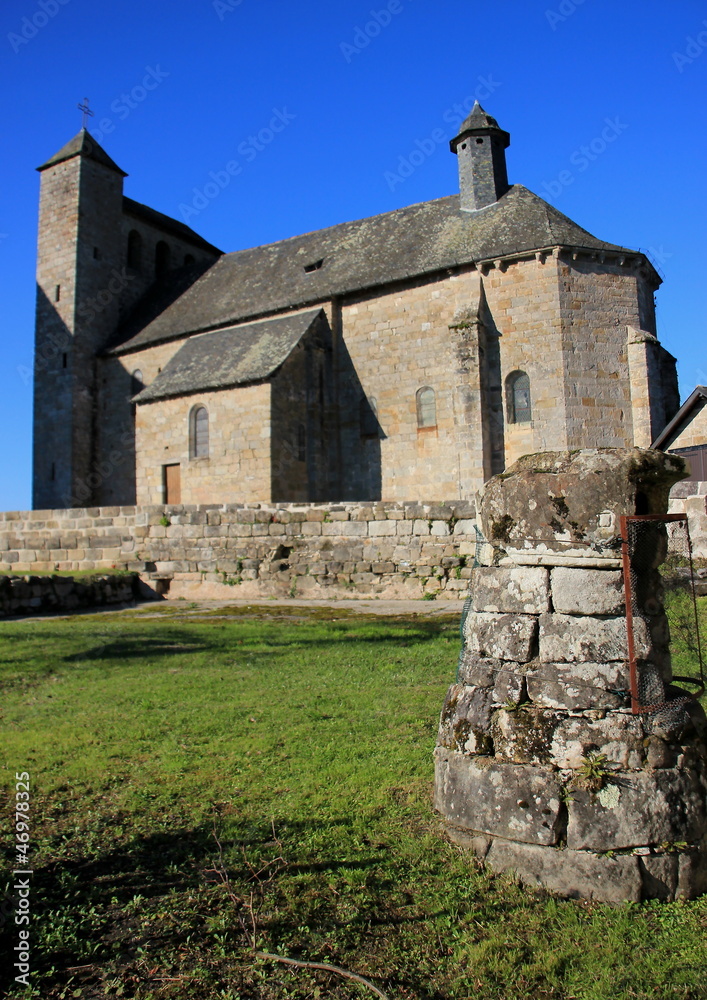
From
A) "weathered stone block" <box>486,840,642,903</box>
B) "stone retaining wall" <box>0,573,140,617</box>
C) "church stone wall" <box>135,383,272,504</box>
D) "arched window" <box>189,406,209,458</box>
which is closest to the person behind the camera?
"weathered stone block" <box>486,840,642,903</box>

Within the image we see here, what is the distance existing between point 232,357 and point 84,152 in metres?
14.7

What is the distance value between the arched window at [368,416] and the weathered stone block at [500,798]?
20063 mm

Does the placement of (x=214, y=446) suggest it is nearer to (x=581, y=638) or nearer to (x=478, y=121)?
(x=478, y=121)

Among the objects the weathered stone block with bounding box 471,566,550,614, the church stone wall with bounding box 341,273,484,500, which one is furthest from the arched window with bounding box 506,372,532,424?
the weathered stone block with bounding box 471,566,550,614

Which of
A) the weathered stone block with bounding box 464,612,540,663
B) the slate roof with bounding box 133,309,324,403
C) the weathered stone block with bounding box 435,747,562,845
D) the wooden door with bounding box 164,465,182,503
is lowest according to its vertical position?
the weathered stone block with bounding box 435,747,562,845

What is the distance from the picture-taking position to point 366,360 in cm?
2306

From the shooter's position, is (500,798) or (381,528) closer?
(500,798)

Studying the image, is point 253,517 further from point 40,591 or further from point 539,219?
point 539,219

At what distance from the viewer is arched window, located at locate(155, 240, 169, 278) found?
33300mm

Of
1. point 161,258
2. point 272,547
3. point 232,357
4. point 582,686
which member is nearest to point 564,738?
point 582,686

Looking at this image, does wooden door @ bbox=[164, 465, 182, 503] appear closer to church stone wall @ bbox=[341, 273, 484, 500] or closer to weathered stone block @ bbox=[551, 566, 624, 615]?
church stone wall @ bbox=[341, 273, 484, 500]

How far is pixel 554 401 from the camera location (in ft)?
64.3

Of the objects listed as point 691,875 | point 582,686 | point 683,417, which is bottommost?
point 691,875

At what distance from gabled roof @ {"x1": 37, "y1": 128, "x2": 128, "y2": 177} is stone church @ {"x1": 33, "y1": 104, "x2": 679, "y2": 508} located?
35cm
